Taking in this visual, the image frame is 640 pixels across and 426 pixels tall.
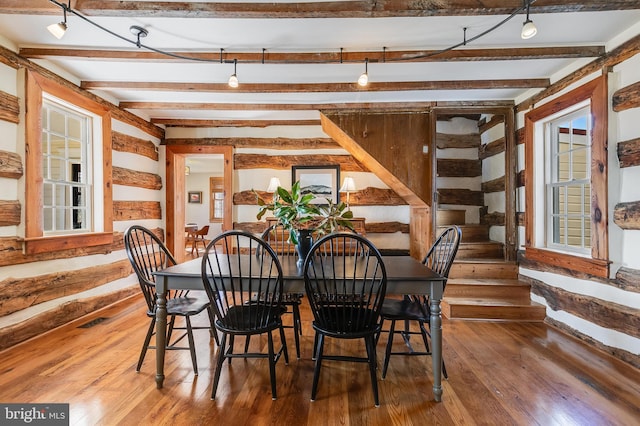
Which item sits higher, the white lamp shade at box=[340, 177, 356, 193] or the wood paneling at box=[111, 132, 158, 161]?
the wood paneling at box=[111, 132, 158, 161]

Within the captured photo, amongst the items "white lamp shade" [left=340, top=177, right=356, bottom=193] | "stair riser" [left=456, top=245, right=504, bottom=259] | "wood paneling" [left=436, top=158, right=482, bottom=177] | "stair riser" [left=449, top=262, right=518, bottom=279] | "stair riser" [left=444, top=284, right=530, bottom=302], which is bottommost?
"stair riser" [left=444, top=284, right=530, bottom=302]

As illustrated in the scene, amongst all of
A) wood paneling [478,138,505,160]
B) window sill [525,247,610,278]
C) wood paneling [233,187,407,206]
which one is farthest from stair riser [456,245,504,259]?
wood paneling [478,138,505,160]

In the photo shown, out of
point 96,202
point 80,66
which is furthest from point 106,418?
point 80,66

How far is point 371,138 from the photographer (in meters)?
4.13

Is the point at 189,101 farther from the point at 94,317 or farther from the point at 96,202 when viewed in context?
the point at 94,317

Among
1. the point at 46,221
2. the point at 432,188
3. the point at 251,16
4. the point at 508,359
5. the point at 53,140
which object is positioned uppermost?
the point at 251,16

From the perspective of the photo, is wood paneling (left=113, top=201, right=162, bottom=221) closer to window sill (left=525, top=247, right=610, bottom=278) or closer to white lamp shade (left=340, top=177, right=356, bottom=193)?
white lamp shade (left=340, top=177, right=356, bottom=193)

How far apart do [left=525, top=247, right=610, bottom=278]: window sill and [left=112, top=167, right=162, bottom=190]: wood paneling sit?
5.05 metres

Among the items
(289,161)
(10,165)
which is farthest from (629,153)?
(10,165)

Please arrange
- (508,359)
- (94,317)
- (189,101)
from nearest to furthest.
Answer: (508,359) < (94,317) < (189,101)

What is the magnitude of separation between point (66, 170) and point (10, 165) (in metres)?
0.84

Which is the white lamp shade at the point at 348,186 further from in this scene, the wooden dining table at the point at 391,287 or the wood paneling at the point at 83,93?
the wood paneling at the point at 83,93

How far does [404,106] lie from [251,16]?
8.27 ft

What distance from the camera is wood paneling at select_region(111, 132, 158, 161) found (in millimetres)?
3996
